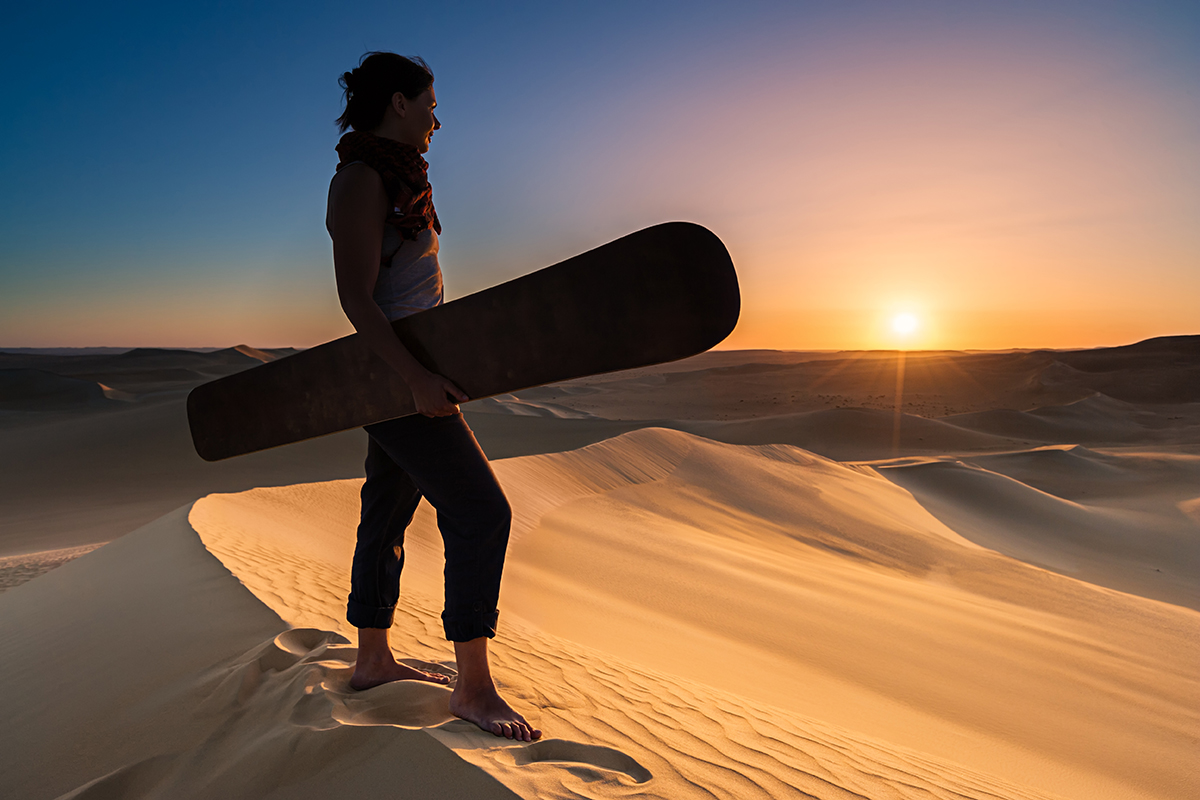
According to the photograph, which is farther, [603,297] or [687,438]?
[687,438]

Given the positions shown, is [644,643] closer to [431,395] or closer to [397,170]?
[431,395]

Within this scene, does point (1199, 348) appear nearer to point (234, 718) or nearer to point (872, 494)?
point (872, 494)

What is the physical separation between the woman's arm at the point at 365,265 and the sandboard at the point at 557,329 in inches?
4.5

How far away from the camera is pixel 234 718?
6.64 feet

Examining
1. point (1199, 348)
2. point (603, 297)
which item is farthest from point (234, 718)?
point (1199, 348)

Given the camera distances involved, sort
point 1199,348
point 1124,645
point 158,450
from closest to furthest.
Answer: point 1124,645
point 158,450
point 1199,348

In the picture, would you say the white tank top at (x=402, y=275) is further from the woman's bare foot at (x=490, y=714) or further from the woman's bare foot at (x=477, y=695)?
the woman's bare foot at (x=490, y=714)

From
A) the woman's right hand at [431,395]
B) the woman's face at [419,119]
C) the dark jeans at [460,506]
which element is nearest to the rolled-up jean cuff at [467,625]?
the dark jeans at [460,506]

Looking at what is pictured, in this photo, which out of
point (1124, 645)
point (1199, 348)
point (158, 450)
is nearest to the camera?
point (1124, 645)

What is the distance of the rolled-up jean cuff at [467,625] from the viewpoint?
1.82 metres

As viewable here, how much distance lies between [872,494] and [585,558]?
26.2 ft

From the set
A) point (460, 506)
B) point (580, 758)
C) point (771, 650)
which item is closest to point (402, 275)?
point (460, 506)

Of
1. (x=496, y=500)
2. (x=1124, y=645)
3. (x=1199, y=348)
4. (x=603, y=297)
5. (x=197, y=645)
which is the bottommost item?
(x=1124, y=645)

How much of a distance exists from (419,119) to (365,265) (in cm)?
51
